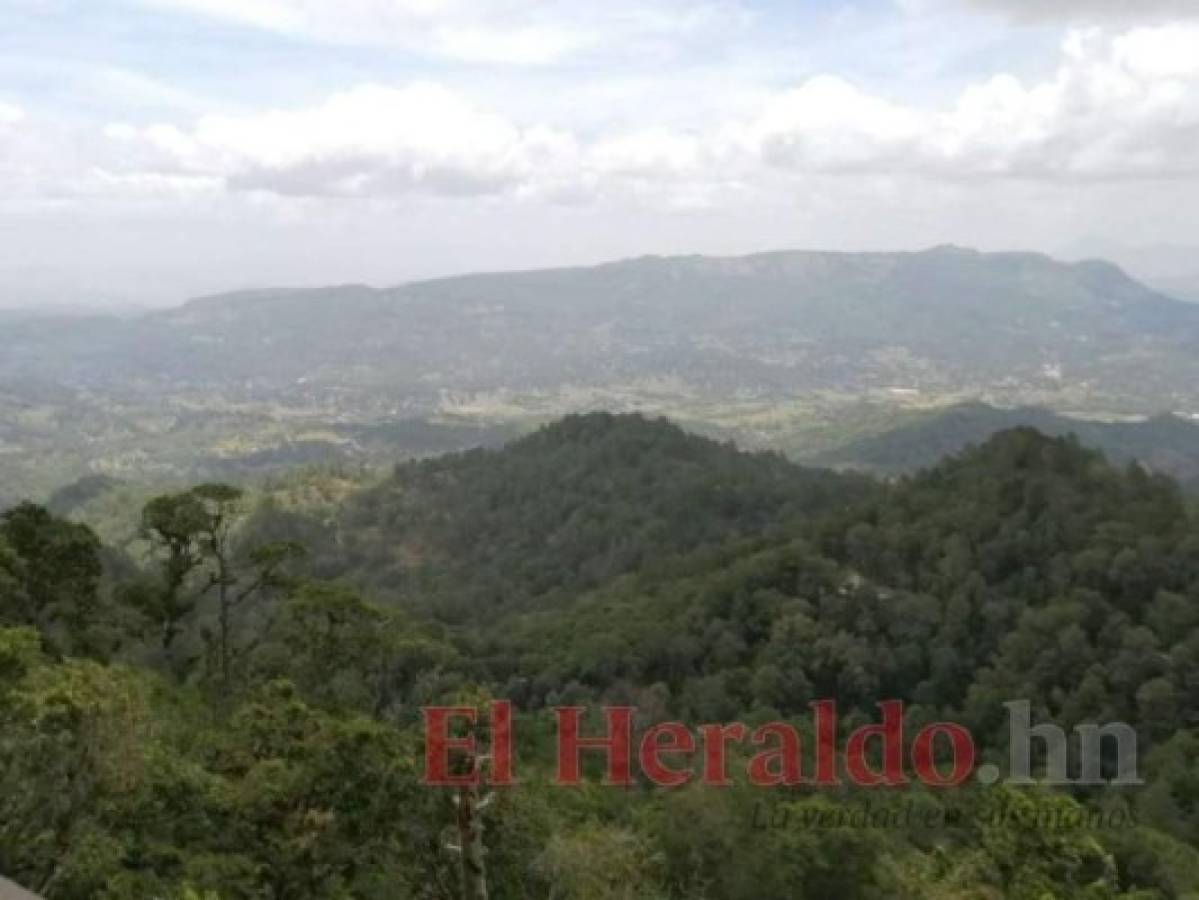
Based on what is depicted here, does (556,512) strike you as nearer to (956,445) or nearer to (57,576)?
(57,576)

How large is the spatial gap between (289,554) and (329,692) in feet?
15.0

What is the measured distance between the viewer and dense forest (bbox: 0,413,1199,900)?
1507cm

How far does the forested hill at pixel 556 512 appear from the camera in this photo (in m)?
97.2

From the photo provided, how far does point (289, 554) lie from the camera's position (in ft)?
105

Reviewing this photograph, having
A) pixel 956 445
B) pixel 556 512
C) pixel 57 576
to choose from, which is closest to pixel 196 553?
pixel 57 576

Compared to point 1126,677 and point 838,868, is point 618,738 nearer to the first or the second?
point 838,868

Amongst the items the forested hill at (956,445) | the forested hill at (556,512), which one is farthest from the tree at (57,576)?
the forested hill at (956,445)

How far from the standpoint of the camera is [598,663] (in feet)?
199

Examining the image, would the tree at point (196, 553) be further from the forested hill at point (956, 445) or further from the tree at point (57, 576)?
the forested hill at point (956, 445)

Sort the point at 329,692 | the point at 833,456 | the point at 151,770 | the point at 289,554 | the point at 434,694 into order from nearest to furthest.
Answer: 1. the point at 151,770
2. the point at 329,692
3. the point at 289,554
4. the point at 434,694
5. the point at 833,456

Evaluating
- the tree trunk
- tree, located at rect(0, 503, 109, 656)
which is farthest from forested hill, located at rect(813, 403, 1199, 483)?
the tree trunk

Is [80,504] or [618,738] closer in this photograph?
[618,738]

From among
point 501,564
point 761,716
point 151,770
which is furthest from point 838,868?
point 501,564

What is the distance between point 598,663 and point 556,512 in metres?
48.7
